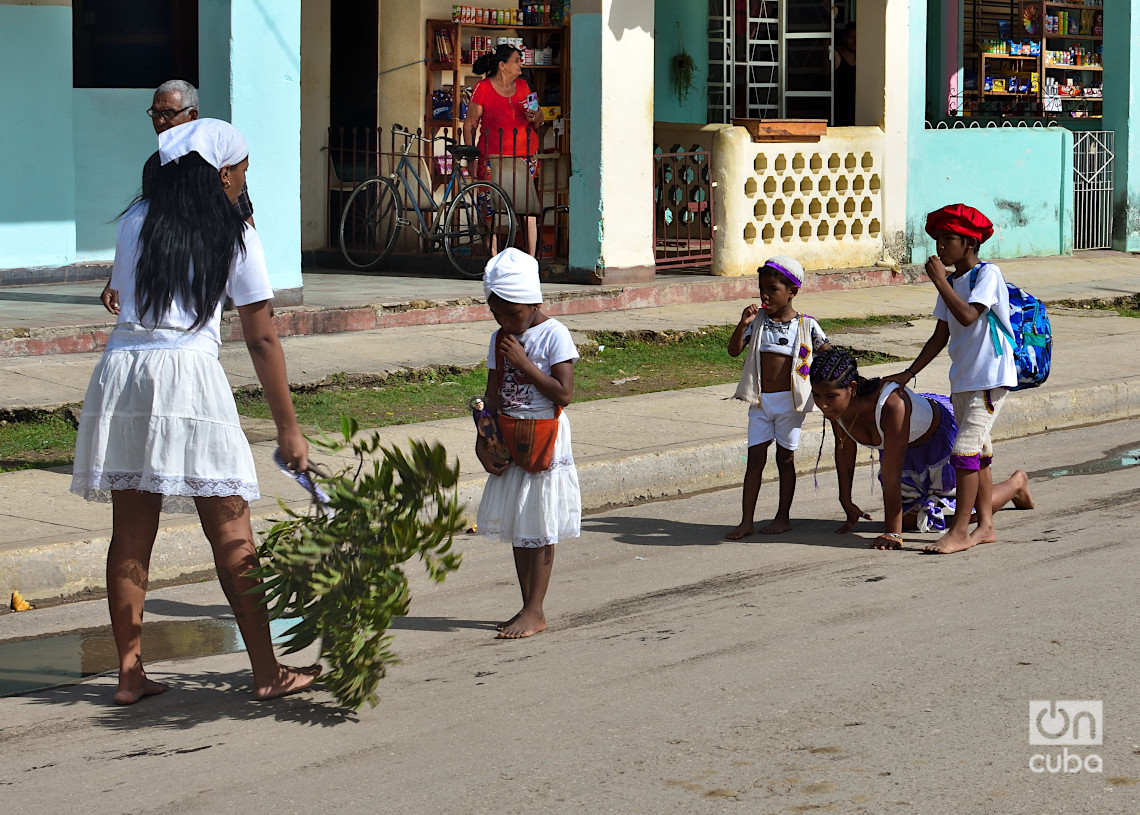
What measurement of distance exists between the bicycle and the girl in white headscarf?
913 cm

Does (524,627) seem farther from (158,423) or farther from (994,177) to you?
(994,177)

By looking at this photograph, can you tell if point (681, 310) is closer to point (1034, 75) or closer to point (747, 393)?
point (747, 393)

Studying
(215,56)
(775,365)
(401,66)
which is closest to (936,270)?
(775,365)

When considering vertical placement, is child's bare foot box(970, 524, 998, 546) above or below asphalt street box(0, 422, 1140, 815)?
above

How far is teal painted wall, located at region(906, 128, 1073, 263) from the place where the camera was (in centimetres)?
1680

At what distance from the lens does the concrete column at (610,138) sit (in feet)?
44.3

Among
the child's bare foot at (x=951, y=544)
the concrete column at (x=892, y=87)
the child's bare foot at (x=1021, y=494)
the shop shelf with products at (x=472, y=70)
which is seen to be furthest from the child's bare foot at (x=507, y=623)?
the concrete column at (x=892, y=87)

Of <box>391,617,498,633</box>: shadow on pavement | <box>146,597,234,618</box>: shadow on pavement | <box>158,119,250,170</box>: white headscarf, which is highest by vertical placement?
<box>158,119,250,170</box>: white headscarf

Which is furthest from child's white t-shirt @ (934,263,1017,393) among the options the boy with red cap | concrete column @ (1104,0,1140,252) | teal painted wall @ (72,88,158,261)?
concrete column @ (1104,0,1140,252)

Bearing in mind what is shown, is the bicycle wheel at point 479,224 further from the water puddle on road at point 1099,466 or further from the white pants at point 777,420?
the white pants at point 777,420

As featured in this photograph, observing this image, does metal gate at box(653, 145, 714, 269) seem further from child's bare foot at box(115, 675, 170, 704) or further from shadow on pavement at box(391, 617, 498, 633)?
child's bare foot at box(115, 675, 170, 704)

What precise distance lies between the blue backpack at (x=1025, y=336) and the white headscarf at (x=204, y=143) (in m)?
3.42

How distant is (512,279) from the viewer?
5.31 meters

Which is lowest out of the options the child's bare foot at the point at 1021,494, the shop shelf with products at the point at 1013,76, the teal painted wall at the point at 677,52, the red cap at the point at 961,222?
the child's bare foot at the point at 1021,494
